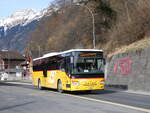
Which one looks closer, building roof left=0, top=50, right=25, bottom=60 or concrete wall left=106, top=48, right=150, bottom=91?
concrete wall left=106, top=48, right=150, bottom=91

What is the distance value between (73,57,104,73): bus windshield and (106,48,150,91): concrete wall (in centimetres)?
449

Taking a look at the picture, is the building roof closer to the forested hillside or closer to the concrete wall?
the forested hillside

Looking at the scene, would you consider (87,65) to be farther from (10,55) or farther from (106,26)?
(10,55)

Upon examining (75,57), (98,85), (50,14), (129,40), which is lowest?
(98,85)

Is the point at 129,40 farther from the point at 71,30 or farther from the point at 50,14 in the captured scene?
the point at 50,14

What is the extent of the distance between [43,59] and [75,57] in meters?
7.45

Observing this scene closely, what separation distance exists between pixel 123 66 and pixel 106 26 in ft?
77.3

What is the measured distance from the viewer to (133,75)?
90.6 feet

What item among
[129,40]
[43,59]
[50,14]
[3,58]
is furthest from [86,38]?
[3,58]

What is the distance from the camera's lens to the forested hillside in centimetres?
3688

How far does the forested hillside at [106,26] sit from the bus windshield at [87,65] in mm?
12046

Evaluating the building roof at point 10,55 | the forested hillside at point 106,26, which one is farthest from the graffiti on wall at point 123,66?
the building roof at point 10,55

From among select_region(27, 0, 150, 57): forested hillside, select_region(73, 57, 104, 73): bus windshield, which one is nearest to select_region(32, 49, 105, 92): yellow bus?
select_region(73, 57, 104, 73): bus windshield

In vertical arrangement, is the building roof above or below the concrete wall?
above
